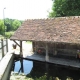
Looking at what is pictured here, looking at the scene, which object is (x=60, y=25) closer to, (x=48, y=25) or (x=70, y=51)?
(x=48, y=25)

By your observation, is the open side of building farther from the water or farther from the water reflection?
the water reflection

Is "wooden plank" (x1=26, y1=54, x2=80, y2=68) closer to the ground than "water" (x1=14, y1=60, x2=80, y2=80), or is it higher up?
higher up

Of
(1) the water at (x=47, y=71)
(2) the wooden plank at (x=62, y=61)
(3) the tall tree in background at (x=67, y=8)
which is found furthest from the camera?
(3) the tall tree in background at (x=67, y=8)

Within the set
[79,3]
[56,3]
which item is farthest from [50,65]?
[56,3]

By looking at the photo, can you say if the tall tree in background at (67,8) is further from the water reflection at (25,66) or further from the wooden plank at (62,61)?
the water reflection at (25,66)

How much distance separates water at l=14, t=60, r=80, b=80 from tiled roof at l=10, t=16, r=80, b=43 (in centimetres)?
259

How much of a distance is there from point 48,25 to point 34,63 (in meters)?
4.39

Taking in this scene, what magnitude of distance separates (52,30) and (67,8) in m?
15.5

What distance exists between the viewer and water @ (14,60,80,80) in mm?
13328

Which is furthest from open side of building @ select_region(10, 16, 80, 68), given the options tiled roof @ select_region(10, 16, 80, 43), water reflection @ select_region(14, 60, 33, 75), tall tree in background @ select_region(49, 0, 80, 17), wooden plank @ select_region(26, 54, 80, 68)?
tall tree in background @ select_region(49, 0, 80, 17)

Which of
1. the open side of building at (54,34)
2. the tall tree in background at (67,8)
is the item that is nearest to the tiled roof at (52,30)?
the open side of building at (54,34)

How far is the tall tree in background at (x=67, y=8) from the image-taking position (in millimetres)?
29441

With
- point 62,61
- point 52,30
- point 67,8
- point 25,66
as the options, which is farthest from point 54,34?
point 67,8

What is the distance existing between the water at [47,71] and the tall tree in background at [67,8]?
1577 centimetres
